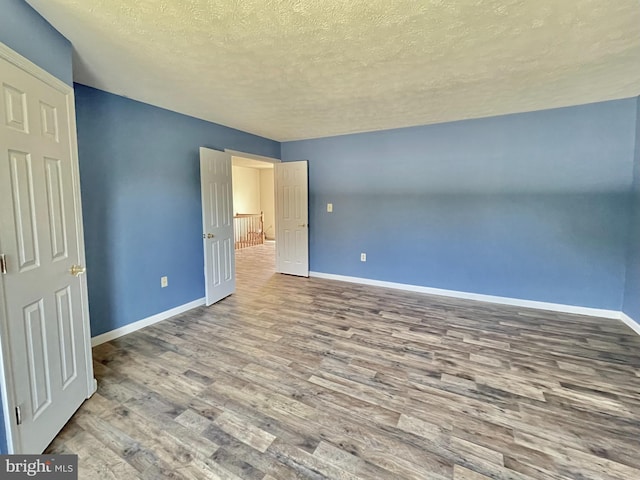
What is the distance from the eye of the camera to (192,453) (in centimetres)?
159

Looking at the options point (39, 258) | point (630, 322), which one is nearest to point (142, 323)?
point (39, 258)

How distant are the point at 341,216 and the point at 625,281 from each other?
3695 mm

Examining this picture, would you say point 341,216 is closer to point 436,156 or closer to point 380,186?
point 380,186

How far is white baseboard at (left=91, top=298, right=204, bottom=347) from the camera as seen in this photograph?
9.29ft

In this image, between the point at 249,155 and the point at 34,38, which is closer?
the point at 34,38

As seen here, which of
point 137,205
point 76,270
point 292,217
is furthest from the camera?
point 292,217

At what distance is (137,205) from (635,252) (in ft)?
17.9

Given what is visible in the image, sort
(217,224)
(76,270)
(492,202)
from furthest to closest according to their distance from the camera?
(217,224) → (492,202) → (76,270)

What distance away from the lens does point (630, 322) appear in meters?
3.15

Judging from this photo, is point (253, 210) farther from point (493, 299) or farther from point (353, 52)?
point (353, 52)

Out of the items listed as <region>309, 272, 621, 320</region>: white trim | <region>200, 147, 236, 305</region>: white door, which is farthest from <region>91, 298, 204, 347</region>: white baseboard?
<region>309, 272, 621, 320</region>: white trim

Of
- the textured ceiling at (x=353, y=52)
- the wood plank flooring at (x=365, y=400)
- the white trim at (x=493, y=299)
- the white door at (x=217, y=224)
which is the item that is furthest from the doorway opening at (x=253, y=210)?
the textured ceiling at (x=353, y=52)

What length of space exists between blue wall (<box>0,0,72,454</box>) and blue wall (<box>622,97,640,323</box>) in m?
5.19

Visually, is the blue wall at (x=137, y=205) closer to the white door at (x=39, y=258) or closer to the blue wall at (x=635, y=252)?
the white door at (x=39, y=258)
